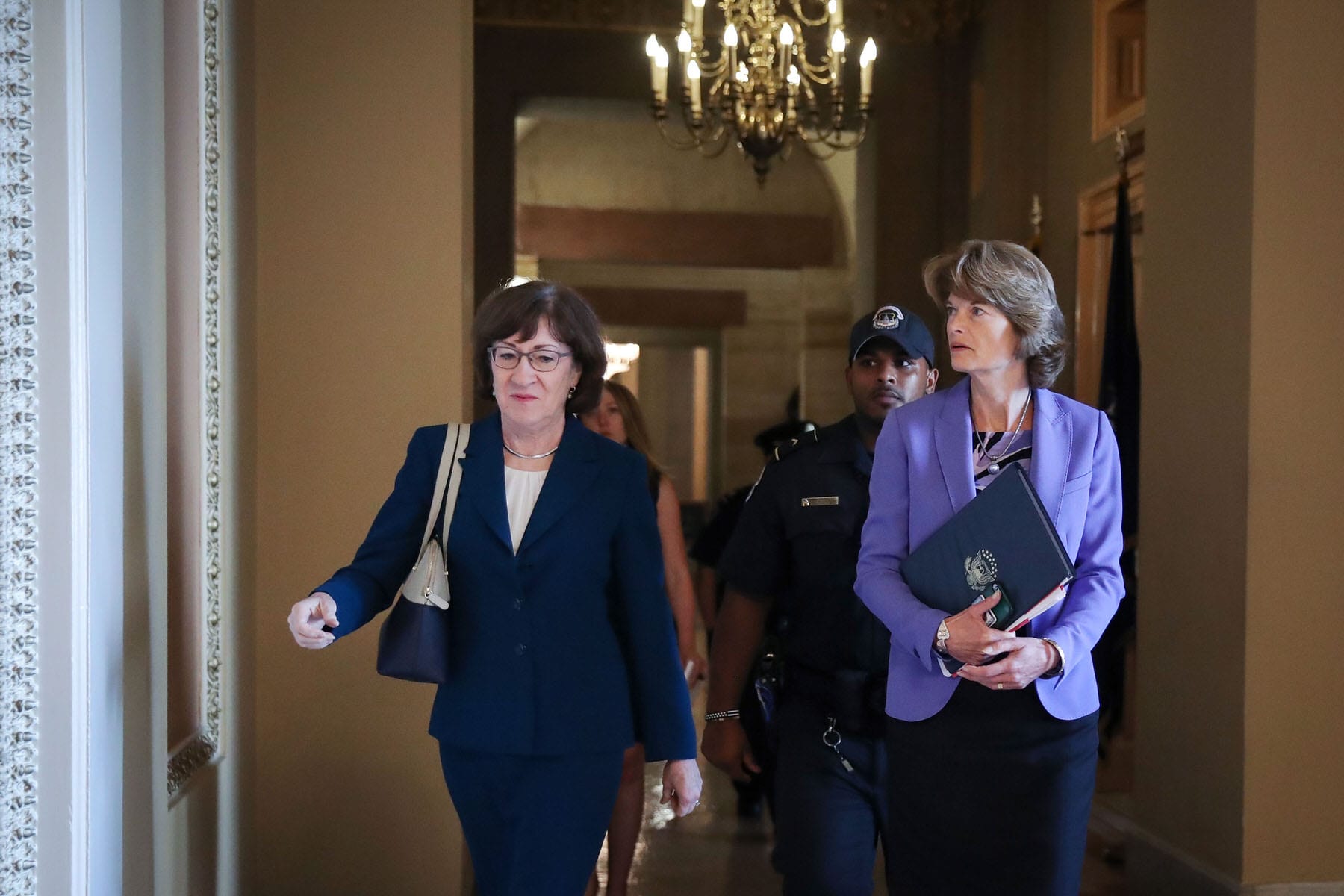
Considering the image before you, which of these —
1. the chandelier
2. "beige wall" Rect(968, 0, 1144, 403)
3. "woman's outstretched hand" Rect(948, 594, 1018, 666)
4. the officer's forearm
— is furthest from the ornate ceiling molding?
"woman's outstretched hand" Rect(948, 594, 1018, 666)

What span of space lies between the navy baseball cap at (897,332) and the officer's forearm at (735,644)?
65 centimetres

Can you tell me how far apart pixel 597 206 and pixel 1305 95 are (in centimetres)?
1134

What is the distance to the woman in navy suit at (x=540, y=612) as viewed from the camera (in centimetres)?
258

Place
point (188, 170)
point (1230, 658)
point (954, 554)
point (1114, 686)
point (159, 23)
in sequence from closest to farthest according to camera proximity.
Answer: point (954, 554)
point (159, 23)
point (188, 170)
point (1230, 658)
point (1114, 686)

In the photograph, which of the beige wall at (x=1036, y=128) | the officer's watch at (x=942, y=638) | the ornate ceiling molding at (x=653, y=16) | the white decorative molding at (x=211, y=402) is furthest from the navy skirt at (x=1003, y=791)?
the ornate ceiling molding at (x=653, y=16)

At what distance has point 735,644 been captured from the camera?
3324 millimetres

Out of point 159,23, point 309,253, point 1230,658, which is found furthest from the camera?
point 1230,658

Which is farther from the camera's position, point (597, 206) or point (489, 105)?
point (597, 206)

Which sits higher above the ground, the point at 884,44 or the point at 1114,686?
the point at 884,44

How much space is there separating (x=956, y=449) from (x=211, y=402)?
6.34 feet

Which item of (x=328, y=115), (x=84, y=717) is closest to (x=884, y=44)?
(x=328, y=115)

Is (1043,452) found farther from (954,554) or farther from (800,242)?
(800,242)

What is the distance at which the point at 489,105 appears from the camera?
7.98 m

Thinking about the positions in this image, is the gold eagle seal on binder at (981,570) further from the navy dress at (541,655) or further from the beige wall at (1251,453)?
the beige wall at (1251,453)
